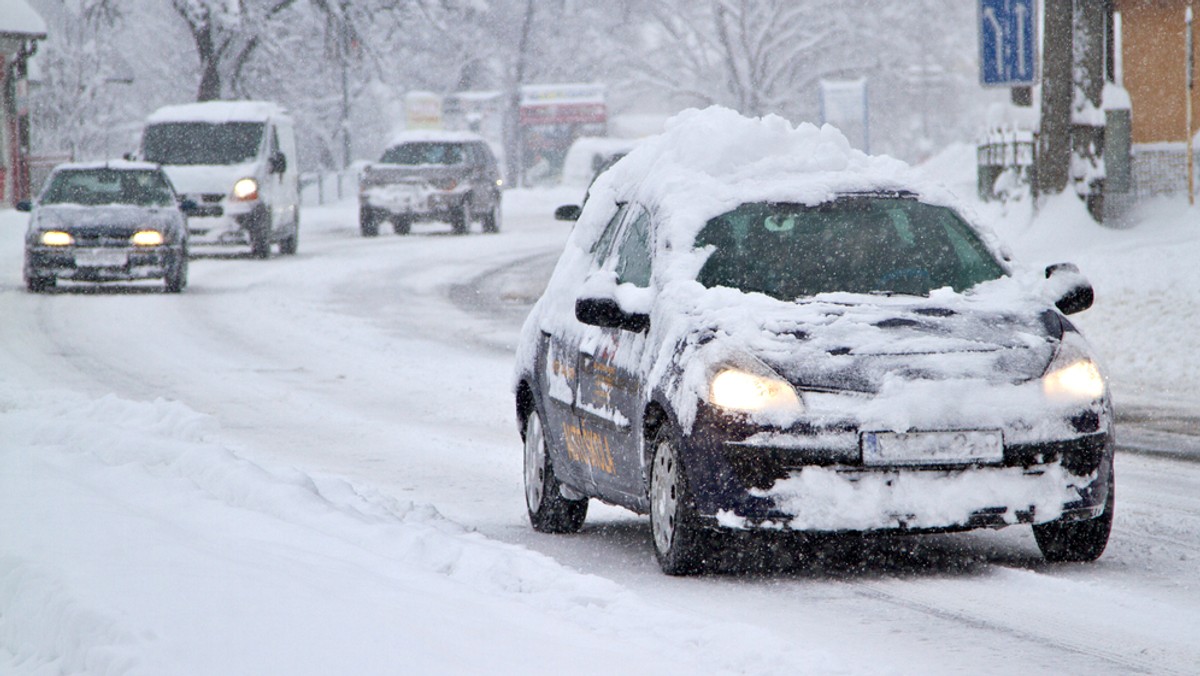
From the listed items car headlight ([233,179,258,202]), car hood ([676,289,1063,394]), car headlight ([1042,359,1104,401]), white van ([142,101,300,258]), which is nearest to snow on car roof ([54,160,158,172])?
white van ([142,101,300,258])

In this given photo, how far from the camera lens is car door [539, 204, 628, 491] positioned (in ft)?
26.7

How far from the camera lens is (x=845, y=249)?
307 inches

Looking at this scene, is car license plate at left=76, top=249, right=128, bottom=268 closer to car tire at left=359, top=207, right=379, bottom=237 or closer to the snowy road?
the snowy road

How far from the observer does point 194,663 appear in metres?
5.00

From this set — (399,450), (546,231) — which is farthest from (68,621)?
(546,231)

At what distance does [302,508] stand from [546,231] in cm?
3355

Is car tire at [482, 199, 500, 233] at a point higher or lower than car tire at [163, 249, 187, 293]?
lower

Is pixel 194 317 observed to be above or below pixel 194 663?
below

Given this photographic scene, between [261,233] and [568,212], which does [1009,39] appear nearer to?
[568,212]

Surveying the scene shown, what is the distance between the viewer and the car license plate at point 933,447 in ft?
22.2

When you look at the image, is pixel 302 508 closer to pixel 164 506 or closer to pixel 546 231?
pixel 164 506

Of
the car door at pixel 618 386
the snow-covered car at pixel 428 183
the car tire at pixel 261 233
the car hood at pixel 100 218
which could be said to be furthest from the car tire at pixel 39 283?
the car door at pixel 618 386

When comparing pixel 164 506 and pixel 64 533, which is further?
pixel 164 506

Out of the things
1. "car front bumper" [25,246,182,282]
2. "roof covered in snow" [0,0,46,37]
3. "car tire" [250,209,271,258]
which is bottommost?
"car tire" [250,209,271,258]
